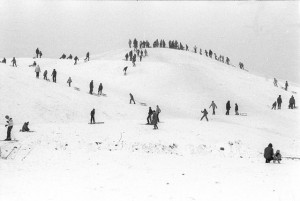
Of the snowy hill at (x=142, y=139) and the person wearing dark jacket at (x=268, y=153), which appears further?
the person wearing dark jacket at (x=268, y=153)

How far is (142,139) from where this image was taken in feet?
79.9

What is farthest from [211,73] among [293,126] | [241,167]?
[241,167]

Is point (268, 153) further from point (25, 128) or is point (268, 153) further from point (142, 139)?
point (25, 128)

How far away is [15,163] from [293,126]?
29081 mm

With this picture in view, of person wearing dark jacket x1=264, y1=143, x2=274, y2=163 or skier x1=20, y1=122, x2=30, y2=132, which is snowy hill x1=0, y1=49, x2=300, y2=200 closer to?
skier x1=20, y1=122, x2=30, y2=132

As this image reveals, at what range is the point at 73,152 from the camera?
1967 cm

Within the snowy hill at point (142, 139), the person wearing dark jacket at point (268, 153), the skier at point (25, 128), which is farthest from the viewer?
the skier at point (25, 128)

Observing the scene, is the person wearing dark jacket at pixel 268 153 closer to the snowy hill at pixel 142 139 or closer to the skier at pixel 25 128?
the snowy hill at pixel 142 139

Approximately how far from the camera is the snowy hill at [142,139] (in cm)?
1263

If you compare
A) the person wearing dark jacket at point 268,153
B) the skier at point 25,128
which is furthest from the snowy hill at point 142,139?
the person wearing dark jacket at point 268,153

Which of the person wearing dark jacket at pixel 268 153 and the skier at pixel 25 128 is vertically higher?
the skier at pixel 25 128

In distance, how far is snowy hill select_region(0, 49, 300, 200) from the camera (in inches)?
497

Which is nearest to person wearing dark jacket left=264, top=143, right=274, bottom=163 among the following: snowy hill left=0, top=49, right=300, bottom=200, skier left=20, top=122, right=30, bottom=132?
snowy hill left=0, top=49, right=300, bottom=200

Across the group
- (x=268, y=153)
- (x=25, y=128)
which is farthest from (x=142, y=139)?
(x=268, y=153)
